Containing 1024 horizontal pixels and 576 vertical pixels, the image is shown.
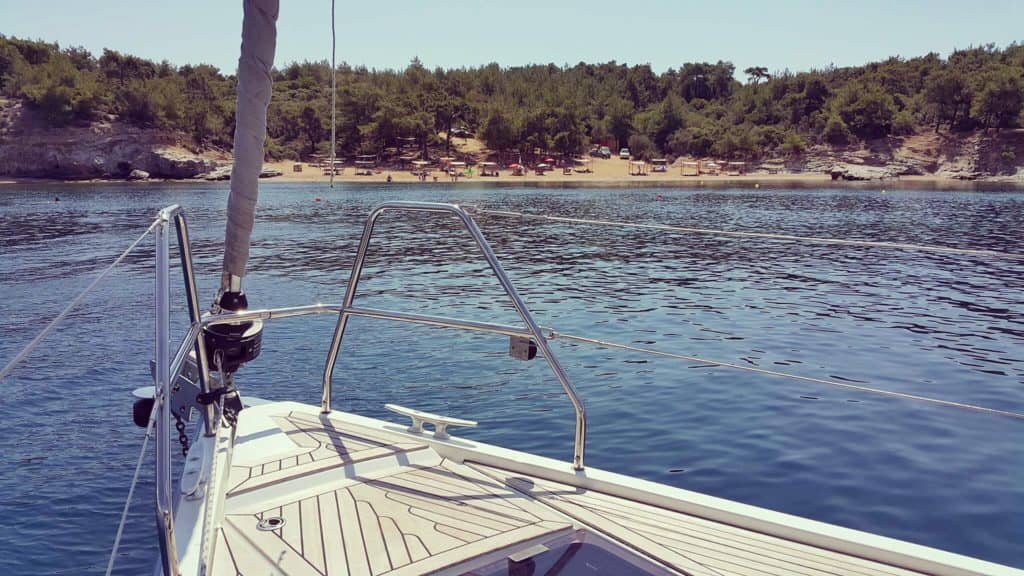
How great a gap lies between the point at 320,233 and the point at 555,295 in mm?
16491

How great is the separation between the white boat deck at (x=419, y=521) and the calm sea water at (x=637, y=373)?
282cm

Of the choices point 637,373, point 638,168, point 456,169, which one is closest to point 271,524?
point 637,373

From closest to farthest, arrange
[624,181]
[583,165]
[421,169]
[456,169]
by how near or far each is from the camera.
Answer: [624,181], [456,169], [421,169], [583,165]

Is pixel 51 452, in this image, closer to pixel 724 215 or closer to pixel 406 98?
pixel 724 215

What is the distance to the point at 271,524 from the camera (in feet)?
11.1

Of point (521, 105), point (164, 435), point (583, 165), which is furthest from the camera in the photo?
point (521, 105)

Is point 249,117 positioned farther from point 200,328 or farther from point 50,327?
point 50,327

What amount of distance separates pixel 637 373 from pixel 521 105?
9184cm

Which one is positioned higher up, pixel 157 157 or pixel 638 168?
pixel 638 168

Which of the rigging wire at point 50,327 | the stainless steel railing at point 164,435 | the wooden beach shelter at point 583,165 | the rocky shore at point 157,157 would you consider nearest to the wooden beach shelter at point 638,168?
the wooden beach shelter at point 583,165

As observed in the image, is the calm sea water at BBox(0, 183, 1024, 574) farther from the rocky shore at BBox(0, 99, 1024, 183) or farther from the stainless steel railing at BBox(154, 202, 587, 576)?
the rocky shore at BBox(0, 99, 1024, 183)

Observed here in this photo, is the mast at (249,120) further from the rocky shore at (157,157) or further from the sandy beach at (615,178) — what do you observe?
the rocky shore at (157,157)

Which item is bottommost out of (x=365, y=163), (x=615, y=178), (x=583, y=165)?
(x=615, y=178)

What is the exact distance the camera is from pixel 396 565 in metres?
3.07
